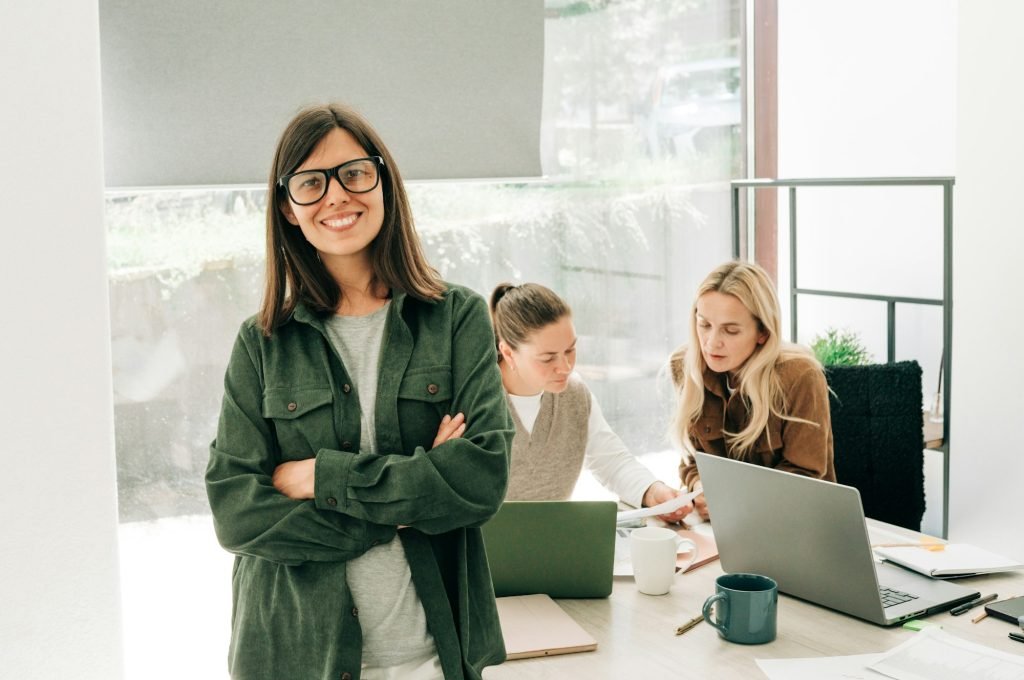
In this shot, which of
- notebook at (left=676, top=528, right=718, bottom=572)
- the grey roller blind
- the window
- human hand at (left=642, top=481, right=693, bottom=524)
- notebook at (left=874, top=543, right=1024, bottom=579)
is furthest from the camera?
the window

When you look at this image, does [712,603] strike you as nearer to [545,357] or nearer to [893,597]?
[893,597]

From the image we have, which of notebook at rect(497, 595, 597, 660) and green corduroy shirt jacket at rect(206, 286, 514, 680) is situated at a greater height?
green corduroy shirt jacket at rect(206, 286, 514, 680)

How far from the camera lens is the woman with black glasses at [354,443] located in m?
1.46

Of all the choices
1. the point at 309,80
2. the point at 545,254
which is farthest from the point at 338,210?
the point at 545,254

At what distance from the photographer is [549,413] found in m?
2.58

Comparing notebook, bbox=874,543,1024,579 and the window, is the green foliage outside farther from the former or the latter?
notebook, bbox=874,543,1024,579

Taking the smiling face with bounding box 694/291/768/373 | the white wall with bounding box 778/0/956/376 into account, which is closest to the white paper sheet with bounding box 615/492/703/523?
the smiling face with bounding box 694/291/768/373

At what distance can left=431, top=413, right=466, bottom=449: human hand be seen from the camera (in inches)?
60.7

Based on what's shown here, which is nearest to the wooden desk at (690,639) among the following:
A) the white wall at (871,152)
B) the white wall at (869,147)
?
the white wall at (871,152)

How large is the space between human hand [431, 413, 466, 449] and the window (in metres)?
1.51

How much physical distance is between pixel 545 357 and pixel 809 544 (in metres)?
0.89

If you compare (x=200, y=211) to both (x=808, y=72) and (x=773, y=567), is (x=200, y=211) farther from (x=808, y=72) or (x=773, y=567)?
(x=808, y=72)

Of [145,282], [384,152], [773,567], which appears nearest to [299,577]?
[384,152]

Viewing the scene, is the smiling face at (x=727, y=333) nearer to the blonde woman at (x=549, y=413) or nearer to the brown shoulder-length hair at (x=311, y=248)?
the blonde woman at (x=549, y=413)
